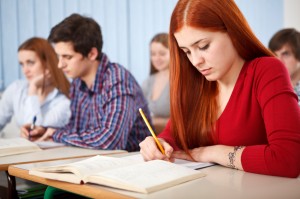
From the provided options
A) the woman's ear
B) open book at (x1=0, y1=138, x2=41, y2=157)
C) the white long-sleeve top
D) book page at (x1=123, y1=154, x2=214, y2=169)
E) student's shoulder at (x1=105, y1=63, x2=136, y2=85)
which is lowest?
the white long-sleeve top

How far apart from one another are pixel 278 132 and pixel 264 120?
0.08 meters

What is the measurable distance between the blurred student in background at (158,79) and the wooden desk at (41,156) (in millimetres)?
2034

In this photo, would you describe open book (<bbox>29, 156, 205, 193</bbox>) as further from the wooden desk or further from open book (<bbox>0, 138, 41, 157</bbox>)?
open book (<bbox>0, 138, 41, 157</bbox>)

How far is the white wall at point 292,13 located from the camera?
3.72 metres

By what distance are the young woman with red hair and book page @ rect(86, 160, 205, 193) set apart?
176mm

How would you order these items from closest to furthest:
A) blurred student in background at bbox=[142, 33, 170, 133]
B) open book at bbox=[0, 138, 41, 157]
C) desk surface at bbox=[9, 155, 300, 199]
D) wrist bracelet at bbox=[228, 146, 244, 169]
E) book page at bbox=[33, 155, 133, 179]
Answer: desk surface at bbox=[9, 155, 300, 199]
book page at bbox=[33, 155, 133, 179]
wrist bracelet at bbox=[228, 146, 244, 169]
open book at bbox=[0, 138, 41, 157]
blurred student in background at bbox=[142, 33, 170, 133]

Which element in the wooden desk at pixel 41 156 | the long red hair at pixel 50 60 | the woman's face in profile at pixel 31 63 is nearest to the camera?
the wooden desk at pixel 41 156

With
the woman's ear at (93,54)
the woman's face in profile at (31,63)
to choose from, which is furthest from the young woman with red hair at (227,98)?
the woman's face in profile at (31,63)

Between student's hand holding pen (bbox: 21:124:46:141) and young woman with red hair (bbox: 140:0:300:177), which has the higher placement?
young woman with red hair (bbox: 140:0:300:177)

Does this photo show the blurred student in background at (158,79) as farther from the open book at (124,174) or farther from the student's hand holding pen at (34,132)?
the open book at (124,174)

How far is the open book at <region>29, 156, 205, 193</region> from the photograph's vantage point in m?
1.00

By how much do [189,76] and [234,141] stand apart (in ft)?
1.00

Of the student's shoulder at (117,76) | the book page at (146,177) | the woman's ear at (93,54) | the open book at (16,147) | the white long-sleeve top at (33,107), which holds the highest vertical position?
the woman's ear at (93,54)

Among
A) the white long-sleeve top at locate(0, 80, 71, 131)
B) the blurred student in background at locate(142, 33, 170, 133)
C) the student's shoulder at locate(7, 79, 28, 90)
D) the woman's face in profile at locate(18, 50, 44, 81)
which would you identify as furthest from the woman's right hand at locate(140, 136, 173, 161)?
the blurred student in background at locate(142, 33, 170, 133)
